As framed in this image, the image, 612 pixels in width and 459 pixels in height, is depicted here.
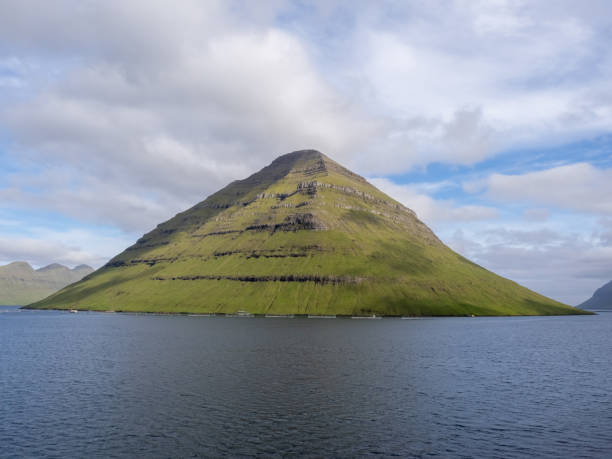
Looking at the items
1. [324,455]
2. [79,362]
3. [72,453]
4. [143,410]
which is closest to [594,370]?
[324,455]

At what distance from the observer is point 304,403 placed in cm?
7544

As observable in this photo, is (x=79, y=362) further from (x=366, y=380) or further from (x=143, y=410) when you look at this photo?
(x=366, y=380)

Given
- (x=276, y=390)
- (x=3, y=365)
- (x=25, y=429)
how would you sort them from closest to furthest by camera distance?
1. (x=25, y=429)
2. (x=276, y=390)
3. (x=3, y=365)

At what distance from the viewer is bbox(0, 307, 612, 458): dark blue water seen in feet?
181

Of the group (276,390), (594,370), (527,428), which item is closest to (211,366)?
(276,390)

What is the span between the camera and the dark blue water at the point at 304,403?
2173 inches

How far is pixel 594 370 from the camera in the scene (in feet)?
364

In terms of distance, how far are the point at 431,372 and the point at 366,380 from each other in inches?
789

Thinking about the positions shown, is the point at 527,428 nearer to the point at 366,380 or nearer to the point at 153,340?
the point at 366,380

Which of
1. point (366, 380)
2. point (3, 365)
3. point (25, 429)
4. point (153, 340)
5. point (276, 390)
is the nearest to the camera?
point (25, 429)

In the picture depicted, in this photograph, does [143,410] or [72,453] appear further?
[143,410]

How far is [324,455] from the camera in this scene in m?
51.8

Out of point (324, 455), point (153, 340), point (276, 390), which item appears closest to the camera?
point (324, 455)

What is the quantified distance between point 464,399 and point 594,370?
55.2 meters
